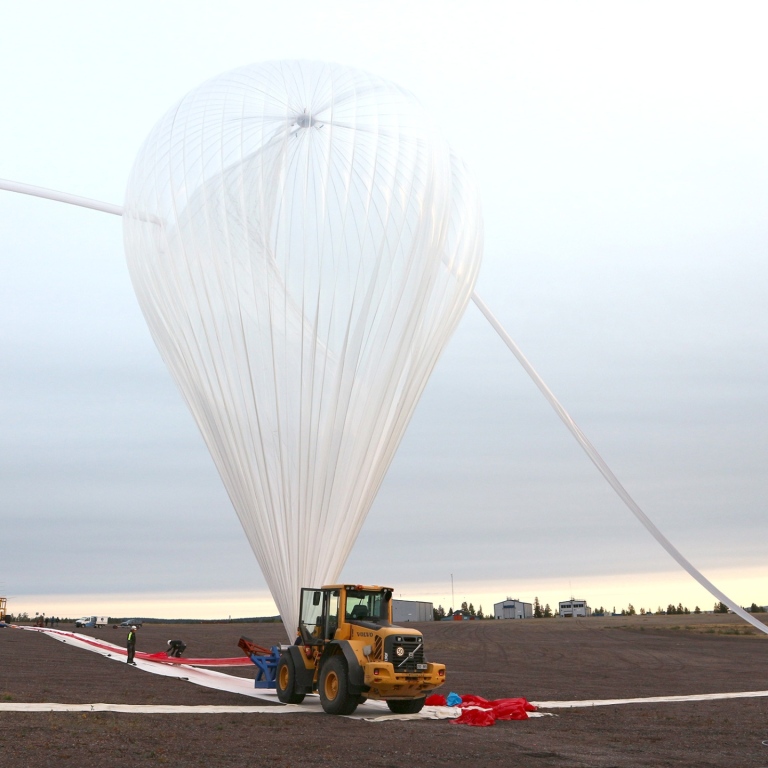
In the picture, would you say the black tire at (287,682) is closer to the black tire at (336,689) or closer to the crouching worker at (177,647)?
the black tire at (336,689)

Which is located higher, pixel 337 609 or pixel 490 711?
pixel 337 609

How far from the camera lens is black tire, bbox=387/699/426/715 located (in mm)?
16062

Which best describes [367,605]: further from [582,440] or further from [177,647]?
[177,647]

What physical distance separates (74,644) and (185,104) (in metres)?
28.6

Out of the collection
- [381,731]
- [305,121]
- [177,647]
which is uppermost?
[305,121]

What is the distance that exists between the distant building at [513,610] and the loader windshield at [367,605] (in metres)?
94.8

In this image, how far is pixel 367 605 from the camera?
53.9 feet

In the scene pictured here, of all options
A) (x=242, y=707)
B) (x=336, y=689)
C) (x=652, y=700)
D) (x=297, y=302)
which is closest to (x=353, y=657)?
(x=336, y=689)

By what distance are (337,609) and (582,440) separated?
260 inches

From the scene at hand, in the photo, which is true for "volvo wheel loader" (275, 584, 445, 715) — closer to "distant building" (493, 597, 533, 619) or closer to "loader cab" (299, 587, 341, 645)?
"loader cab" (299, 587, 341, 645)

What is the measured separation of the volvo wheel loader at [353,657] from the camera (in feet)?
48.4

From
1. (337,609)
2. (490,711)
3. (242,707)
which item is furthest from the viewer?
(337,609)

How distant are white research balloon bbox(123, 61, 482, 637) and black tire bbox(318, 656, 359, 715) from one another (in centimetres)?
143

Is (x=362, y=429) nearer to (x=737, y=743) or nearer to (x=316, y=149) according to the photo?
(x=316, y=149)
